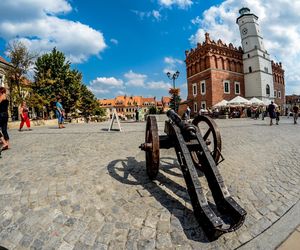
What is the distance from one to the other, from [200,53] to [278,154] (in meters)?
34.9

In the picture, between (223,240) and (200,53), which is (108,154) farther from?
(200,53)

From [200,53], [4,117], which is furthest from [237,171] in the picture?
[200,53]

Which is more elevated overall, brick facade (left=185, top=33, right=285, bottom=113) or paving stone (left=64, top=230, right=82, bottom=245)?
brick facade (left=185, top=33, right=285, bottom=113)

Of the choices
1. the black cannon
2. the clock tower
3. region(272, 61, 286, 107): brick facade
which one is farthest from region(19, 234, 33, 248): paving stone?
region(272, 61, 286, 107): brick facade

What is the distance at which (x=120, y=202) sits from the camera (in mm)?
2955

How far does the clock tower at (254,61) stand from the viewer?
127 feet

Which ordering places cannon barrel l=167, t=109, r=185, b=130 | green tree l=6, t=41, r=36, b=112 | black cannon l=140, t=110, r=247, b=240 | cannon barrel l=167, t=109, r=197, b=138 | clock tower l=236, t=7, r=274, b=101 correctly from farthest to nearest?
clock tower l=236, t=7, r=274, b=101 < green tree l=6, t=41, r=36, b=112 < cannon barrel l=167, t=109, r=185, b=130 < cannon barrel l=167, t=109, r=197, b=138 < black cannon l=140, t=110, r=247, b=240

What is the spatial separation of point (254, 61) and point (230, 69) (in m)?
5.26

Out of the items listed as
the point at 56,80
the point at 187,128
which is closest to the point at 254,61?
the point at 56,80

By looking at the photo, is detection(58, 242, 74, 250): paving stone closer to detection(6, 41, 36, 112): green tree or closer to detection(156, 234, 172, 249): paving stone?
detection(156, 234, 172, 249): paving stone

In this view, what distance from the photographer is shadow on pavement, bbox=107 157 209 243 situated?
7.88 ft

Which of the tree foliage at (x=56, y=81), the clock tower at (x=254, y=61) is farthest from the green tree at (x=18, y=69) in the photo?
the clock tower at (x=254, y=61)

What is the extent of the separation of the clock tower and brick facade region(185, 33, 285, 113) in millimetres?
1204

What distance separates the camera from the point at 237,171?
4.09 m
